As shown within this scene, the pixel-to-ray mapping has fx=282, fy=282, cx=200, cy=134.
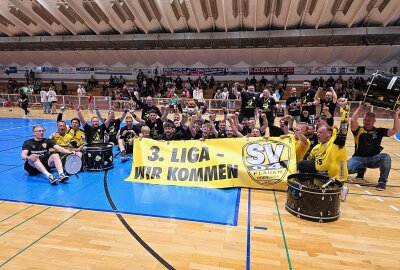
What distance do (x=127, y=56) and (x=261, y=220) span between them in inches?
1041

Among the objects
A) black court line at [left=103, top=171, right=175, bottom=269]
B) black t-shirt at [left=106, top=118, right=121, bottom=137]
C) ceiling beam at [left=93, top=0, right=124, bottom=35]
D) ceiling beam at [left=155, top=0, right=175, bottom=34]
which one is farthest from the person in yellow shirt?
ceiling beam at [left=93, top=0, right=124, bottom=35]

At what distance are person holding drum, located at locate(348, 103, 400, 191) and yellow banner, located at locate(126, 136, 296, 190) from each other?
167 centimetres

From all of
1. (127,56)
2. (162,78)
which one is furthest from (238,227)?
(127,56)

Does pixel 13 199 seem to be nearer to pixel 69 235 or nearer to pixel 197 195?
pixel 69 235

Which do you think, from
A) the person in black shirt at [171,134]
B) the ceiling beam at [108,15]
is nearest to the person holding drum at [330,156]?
the person in black shirt at [171,134]

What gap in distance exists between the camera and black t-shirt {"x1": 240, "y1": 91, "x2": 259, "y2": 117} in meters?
9.15

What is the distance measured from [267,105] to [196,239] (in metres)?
5.90

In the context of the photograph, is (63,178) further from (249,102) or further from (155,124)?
(249,102)

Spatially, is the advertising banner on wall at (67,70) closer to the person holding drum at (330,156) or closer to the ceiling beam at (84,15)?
the ceiling beam at (84,15)

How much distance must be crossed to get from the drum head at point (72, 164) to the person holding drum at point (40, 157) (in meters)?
0.15

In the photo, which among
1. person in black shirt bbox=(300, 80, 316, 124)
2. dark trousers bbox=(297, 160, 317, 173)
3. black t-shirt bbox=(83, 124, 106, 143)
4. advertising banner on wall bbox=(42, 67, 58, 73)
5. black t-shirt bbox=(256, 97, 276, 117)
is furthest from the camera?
advertising banner on wall bbox=(42, 67, 58, 73)

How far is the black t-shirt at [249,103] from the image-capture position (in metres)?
9.15

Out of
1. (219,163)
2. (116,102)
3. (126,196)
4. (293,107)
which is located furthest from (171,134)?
(116,102)

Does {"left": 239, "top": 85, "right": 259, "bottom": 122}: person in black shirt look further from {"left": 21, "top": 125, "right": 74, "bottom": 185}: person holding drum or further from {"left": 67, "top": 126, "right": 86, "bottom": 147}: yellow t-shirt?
{"left": 21, "top": 125, "right": 74, "bottom": 185}: person holding drum
